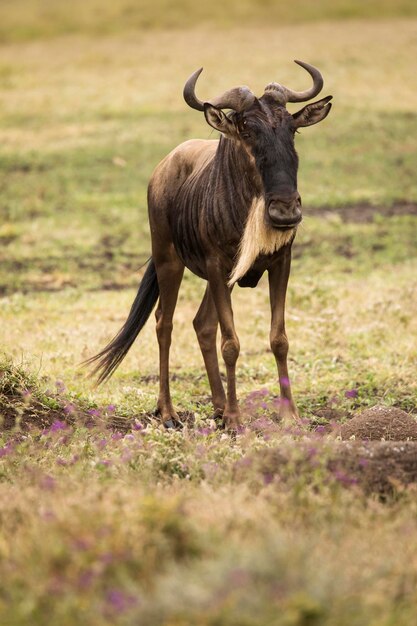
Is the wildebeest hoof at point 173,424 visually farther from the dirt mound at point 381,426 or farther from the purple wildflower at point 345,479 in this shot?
the purple wildflower at point 345,479

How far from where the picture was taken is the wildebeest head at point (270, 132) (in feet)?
23.6

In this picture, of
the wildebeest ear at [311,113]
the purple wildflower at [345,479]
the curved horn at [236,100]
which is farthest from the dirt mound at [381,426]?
the curved horn at [236,100]

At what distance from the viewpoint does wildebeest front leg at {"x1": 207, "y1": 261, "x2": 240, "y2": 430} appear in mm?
7992

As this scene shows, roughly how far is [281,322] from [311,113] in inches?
60.9

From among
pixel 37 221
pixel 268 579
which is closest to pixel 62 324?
pixel 37 221

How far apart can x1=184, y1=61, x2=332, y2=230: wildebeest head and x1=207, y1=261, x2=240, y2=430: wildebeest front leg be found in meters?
0.80

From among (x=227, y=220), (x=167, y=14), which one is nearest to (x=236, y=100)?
(x=227, y=220)

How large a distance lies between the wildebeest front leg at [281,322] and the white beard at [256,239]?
23 cm

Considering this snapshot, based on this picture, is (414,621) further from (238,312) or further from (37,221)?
(37,221)

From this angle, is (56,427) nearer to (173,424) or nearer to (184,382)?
(173,424)

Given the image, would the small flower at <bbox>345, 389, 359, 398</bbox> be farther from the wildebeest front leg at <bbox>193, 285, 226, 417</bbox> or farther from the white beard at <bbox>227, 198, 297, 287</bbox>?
the white beard at <bbox>227, 198, 297, 287</bbox>

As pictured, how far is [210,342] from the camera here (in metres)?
8.80

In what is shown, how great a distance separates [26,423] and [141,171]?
51.1 ft

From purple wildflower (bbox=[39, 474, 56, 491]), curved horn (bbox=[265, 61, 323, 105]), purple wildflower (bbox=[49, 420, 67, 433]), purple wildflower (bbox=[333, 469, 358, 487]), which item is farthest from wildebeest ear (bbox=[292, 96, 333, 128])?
purple wildflower (bbox=[39, 474, 56, 491])
